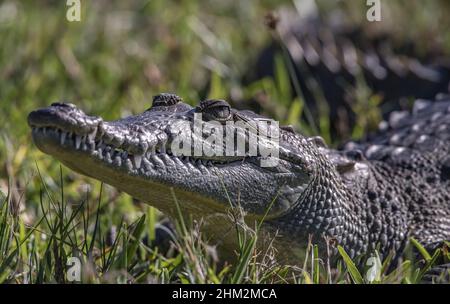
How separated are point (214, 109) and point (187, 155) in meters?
0.33

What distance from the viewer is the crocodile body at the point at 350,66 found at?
22.6ft

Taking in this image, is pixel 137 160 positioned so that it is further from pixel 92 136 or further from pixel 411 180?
pixel 411 180

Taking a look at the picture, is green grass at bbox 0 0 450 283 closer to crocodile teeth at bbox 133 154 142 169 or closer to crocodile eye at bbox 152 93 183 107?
crocodile teeth at bbox 133 154 142 169

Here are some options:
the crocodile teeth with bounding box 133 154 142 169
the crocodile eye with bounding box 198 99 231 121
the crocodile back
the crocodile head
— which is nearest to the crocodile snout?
the crocodile head

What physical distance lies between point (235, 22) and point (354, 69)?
2.38 meters

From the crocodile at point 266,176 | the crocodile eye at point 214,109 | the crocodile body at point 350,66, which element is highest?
the crocodile body at point 350,66


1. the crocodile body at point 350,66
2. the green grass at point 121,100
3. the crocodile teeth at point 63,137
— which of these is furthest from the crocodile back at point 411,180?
the crocodile teeth at point 63,137

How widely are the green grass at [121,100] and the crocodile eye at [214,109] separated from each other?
0.54 metres

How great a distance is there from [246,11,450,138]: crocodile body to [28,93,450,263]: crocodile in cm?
167

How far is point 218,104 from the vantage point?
3.95 m

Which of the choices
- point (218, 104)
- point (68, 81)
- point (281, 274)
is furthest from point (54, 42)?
point (281, 274)

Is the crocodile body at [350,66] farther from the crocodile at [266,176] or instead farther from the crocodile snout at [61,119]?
the crocodile snout at [61,119]

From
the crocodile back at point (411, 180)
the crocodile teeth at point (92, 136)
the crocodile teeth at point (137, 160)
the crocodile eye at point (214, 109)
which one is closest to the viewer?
the crocodile teeth at point (92, 136)

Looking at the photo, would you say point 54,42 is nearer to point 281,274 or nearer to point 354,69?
point 354,69
